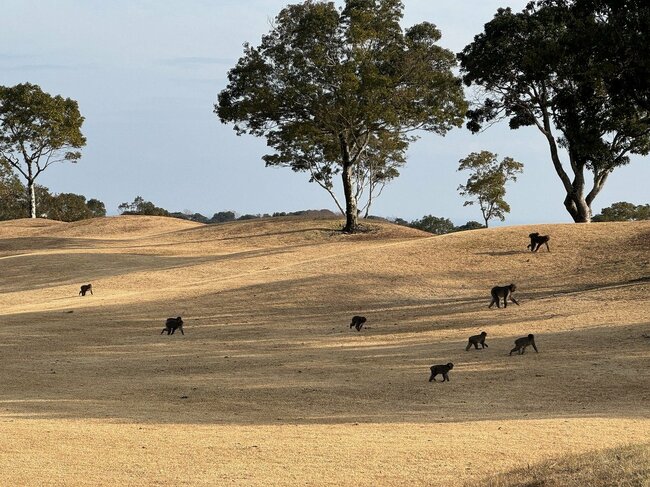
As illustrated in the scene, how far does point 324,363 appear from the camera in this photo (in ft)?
81.7

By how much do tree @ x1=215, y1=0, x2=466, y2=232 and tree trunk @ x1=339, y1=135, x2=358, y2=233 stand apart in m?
0.08

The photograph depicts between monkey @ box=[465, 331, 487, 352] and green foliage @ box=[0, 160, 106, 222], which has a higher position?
green foliage @ box=[0, 160, 106, 222]

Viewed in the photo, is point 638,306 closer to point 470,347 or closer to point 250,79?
point 470,347

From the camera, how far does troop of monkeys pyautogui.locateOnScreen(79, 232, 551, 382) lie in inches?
846

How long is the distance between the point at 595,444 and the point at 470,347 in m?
12.3

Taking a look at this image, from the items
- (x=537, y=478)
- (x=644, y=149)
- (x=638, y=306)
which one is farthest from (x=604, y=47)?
(x=537, y=478)

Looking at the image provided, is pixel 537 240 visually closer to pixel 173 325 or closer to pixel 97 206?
pixel 173 325

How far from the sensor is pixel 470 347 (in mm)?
26125

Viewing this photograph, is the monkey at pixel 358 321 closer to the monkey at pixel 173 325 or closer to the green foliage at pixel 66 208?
the monkey at pixel 173 325

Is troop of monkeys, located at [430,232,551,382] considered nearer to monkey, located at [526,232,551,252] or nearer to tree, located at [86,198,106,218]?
monkey, located at [526,232,551,252]

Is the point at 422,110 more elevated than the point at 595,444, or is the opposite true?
the point at 422,110

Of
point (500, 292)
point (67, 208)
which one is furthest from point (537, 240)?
point (67, 208)

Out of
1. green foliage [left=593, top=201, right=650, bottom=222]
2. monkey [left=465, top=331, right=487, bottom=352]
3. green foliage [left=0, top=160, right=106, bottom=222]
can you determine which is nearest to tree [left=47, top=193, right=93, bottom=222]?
green foliage [left=0, top=160, right=106, bottom=222]

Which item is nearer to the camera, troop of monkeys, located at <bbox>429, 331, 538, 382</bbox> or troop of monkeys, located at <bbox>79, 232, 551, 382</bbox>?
troop of monkeys, located at <bbox>429, 331, 538, 382</bbox>
